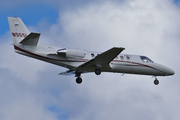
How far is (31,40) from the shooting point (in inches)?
1476

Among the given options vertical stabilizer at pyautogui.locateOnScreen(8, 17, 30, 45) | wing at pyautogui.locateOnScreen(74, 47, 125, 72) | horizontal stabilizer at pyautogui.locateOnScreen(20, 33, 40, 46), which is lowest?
wing at pyautogui.locateOnScreen(74, 47, 125, 72)

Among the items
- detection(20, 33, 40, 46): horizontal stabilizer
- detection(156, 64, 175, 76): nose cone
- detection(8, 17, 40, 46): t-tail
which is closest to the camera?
detection(20, 33, 40, 46): horizontal stabilizer

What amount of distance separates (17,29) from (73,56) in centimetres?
517

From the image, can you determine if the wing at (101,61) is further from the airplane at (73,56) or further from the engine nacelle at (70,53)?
the engine nacelle at (70,53)

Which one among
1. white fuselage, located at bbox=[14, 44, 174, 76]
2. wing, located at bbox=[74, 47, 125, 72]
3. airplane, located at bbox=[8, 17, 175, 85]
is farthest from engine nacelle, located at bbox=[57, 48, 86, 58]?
wing, located at bbox=[74, 47, 125, 72]

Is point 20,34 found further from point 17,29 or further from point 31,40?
point 31,40

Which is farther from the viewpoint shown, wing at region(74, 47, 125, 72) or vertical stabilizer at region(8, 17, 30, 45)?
vertical stabilizer at region(8, 17, 30, 45)

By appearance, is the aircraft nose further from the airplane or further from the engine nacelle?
the engine nacelle

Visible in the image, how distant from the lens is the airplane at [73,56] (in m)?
37.6

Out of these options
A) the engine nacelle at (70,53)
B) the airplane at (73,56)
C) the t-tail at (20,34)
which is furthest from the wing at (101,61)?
the t-tail at (20,34)

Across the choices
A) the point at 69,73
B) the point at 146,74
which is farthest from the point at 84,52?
the point at 146,74

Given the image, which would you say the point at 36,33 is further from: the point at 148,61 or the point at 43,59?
the point at 148,61

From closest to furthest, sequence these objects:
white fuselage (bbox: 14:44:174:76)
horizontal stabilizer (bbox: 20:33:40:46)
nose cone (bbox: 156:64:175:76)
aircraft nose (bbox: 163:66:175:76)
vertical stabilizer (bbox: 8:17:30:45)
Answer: horizontal stabilizer (bbox: 20:33:40:46), white fuselage (bbox: 14:44:174:76), vertical stabilizer (bbox: 8:17:30:45), nose cone (bbox: 156:64:175:76), aircraft nose (bbox: 163:66:175:76)

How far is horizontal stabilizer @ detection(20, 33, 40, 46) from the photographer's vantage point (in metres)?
36.9
